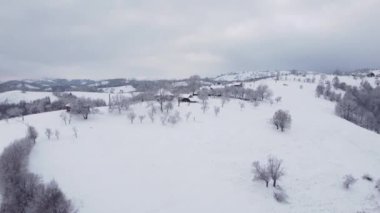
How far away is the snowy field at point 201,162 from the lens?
40156 millimetres

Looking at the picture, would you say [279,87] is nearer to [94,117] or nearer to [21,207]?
[94,117]

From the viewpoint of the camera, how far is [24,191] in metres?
35.7

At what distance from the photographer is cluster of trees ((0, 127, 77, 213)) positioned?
106ft

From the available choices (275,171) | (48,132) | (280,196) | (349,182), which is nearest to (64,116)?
(48,132)

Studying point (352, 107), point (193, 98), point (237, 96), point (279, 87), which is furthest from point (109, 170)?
point (279, 87)

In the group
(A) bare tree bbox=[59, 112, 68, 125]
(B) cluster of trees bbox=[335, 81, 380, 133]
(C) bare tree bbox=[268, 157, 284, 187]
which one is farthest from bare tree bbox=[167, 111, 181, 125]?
(B) cluster of trees bbox=[335, 81, 380, 133]

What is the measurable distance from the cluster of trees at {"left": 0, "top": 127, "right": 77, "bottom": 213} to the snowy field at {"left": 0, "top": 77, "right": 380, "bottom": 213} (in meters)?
2.72

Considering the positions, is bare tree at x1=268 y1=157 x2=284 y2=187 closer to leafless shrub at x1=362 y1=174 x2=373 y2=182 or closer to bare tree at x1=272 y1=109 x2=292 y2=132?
leafless shrub at x1=362 y1=174 x2=373 y2=182

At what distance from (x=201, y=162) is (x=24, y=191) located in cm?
2440

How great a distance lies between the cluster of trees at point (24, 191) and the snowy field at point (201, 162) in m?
2.72

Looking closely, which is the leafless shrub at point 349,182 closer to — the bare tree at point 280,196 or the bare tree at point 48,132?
the bare tree at point 280,196

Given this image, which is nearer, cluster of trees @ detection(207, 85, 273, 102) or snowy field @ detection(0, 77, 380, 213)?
snowy field @ detection(0, 77, 380, 213)

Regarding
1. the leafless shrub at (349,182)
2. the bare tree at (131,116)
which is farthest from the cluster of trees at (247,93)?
the leafless shrub at (349,182)

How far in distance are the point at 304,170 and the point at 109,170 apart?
28.5 meters
